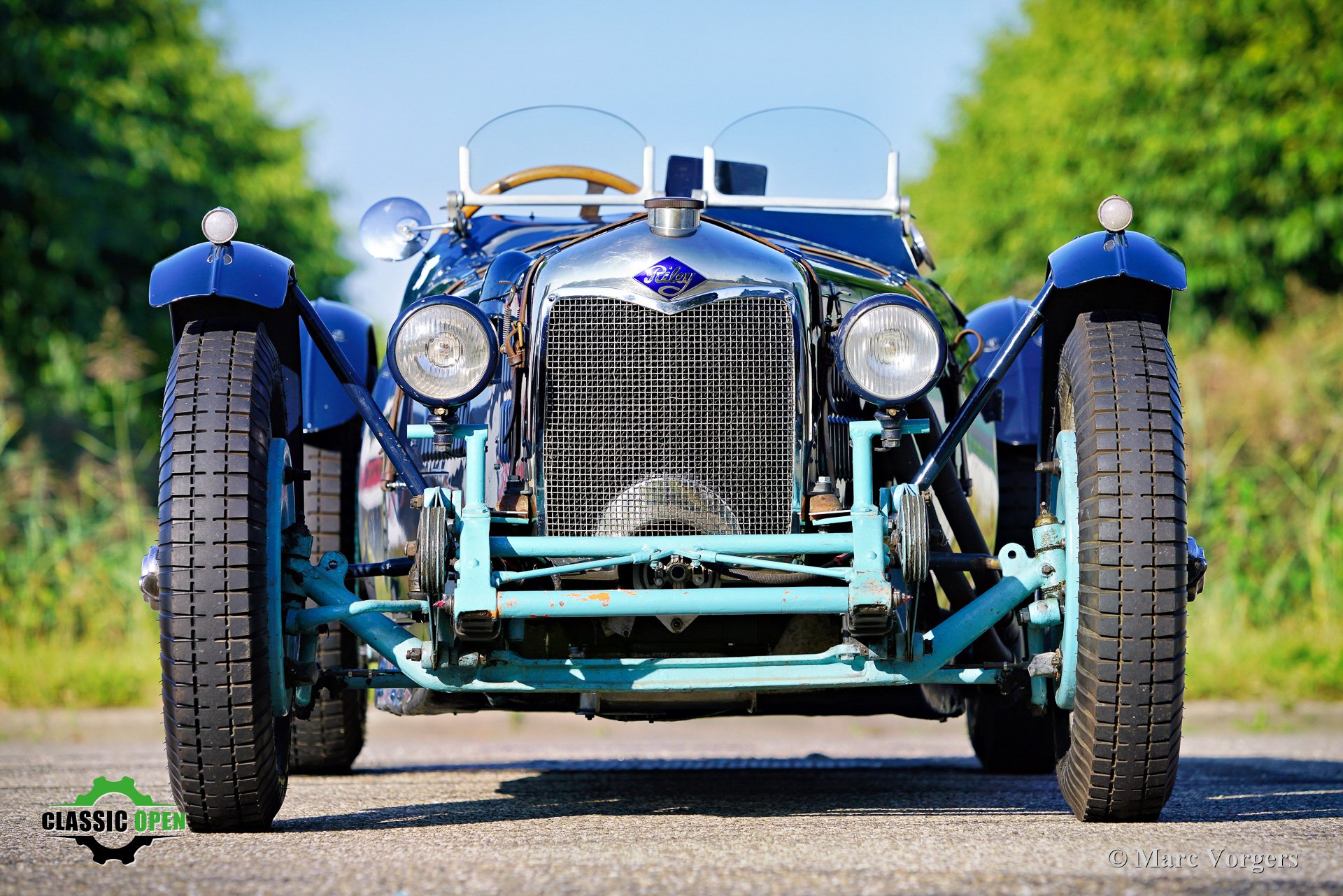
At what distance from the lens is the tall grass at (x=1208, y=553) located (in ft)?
30.1

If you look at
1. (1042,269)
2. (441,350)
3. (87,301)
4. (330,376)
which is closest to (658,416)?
(441,350)

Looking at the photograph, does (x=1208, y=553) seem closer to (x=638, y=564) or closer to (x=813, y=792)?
(x=813, y=792)

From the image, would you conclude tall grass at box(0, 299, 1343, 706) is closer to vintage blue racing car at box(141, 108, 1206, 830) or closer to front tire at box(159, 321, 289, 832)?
vintage blue racing car at box(141, 108, 1206, 830)

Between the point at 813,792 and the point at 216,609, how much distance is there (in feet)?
7.57

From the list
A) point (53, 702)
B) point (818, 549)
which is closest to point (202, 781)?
point (818, 549)

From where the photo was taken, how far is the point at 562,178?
6047 mm

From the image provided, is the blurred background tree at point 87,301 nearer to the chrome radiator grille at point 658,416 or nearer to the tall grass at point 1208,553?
the tall grass at point 1208,553

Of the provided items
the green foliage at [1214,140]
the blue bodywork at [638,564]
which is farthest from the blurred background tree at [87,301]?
the green foliage at [1214,140]

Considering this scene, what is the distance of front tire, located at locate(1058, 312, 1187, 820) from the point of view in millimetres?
3893

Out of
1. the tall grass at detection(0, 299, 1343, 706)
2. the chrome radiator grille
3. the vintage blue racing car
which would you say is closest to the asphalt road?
the vintage blue racing car

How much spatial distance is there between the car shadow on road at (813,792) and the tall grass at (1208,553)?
3.19 metres

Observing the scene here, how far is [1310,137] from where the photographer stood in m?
16.7

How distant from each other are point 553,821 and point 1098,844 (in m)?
1.47

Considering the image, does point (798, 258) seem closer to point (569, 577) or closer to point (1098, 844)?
point (569, 577)
